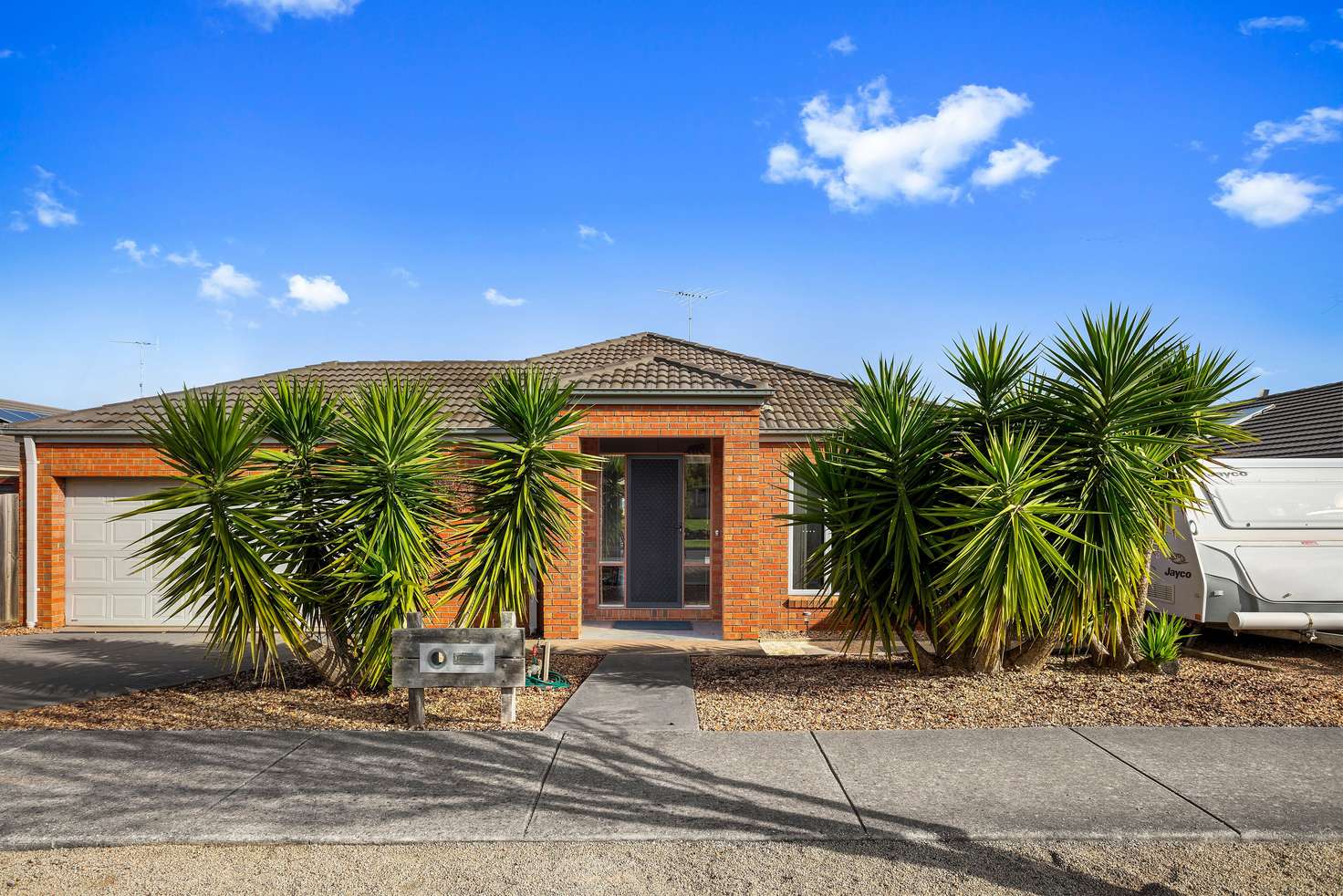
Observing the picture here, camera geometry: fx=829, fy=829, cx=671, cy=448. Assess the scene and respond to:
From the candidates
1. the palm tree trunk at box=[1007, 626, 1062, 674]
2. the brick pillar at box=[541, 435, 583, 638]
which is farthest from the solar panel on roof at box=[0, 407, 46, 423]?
the palm tree trunk at box=[1007, 626, 1062, 674]

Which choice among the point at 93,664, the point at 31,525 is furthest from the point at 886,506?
the point at 31,525

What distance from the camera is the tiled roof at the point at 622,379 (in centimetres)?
1075

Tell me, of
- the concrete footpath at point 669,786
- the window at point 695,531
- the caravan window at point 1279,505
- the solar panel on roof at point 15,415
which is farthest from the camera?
the solar panel on roof at point 15,415

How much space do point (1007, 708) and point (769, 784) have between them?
108 inches

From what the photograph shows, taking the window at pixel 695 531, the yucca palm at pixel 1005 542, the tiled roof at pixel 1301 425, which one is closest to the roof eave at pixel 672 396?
the window at pixel 695 531

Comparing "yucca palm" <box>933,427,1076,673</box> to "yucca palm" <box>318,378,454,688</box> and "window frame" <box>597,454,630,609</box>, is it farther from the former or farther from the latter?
"window frame" <box>597,454,630,609</box>

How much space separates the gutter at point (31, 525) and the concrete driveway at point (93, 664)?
1.96 feet

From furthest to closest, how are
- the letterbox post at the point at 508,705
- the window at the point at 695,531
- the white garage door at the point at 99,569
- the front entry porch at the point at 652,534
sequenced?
the window at the point at 695,531, the front entry porch at the point at 652,534, the white garage door at the point at 99,569, the letterbox post at the point at 508,705

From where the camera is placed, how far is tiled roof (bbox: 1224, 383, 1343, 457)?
1614cm

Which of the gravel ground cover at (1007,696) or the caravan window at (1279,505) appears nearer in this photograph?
the gravel ground cover at (1007,696)

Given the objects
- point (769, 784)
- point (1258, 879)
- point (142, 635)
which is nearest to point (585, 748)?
point (769, 784)

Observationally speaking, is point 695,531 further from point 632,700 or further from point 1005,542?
point 1005,542

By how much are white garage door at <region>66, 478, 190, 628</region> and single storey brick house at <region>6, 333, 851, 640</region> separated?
2 cm

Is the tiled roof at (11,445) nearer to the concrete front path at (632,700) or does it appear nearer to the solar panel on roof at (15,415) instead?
the solar panel on roof at (15,415)
